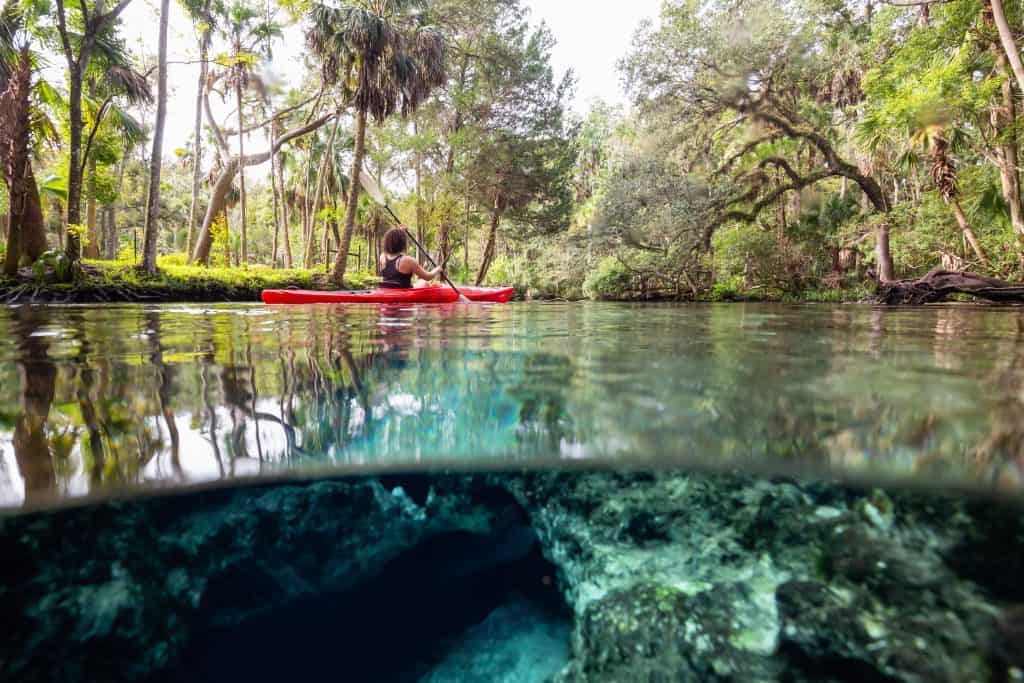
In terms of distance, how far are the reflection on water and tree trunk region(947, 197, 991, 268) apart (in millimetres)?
10571

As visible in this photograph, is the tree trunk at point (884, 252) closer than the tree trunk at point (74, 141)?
No

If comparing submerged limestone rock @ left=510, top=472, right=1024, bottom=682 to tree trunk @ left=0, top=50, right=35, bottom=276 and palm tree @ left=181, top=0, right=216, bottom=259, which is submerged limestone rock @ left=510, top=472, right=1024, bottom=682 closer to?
tree trunk @ left=0, top=50, right=35, bottom=276

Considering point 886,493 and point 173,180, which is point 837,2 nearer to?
point 886,493

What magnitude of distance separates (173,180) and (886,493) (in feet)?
154

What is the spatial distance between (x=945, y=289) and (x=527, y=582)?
1025 centimetres

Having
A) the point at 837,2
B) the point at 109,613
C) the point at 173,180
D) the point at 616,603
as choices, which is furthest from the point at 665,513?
the point at 173,180

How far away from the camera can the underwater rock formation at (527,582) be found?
48.7 inches

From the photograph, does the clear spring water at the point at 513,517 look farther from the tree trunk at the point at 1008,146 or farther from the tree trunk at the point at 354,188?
the tree trunk at the point at 354,188

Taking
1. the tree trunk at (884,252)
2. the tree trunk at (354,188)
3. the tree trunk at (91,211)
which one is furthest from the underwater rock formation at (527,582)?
the tree trunk at (91,211)

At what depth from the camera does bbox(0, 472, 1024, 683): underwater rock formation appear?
124 cm

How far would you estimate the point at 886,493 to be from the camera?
4.15 feet

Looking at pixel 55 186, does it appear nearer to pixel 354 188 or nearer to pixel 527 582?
pixel 354 188

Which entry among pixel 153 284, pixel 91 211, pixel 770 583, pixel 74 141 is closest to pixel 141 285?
pixel 153 284

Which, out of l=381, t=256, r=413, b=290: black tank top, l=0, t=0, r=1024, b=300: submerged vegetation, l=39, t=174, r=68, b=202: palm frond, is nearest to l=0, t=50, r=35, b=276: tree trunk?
l=0, t=0, r=1024, b=300: submerged vegetation
